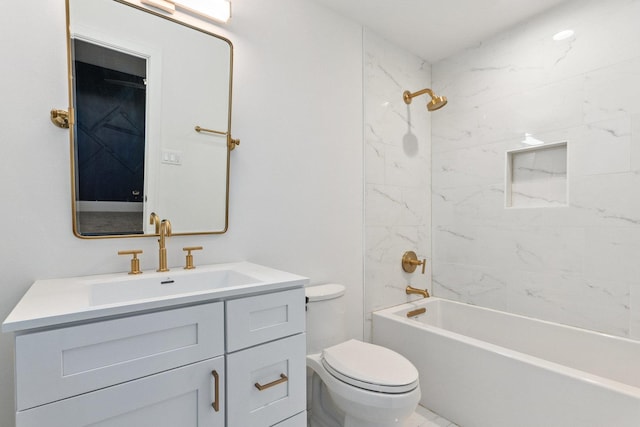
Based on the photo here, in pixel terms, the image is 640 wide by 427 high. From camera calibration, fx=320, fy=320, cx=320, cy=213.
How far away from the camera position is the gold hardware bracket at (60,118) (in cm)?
114

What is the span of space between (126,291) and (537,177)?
2.33 metres

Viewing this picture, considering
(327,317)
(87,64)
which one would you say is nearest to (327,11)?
(87,64)

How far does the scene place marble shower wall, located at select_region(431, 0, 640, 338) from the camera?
1.68m

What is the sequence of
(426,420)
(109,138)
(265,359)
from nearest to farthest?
(265,359) < (109,138) < (426,420)

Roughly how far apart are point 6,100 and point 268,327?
117 centimetres

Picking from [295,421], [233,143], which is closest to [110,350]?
[295,421]

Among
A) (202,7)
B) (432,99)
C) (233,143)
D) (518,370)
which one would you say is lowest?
(518,370)

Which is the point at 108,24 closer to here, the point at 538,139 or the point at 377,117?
the point at 377,117

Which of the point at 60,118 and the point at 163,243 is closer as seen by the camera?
the point at 60,118

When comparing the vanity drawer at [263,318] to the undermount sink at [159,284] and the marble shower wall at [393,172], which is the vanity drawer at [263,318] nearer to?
the undermount sink at [159,284]

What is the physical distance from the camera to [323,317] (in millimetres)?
1668

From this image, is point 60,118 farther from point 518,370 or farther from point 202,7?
point 518,370

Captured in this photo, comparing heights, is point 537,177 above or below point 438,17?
below

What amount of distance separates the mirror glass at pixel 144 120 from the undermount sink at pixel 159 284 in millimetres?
224
